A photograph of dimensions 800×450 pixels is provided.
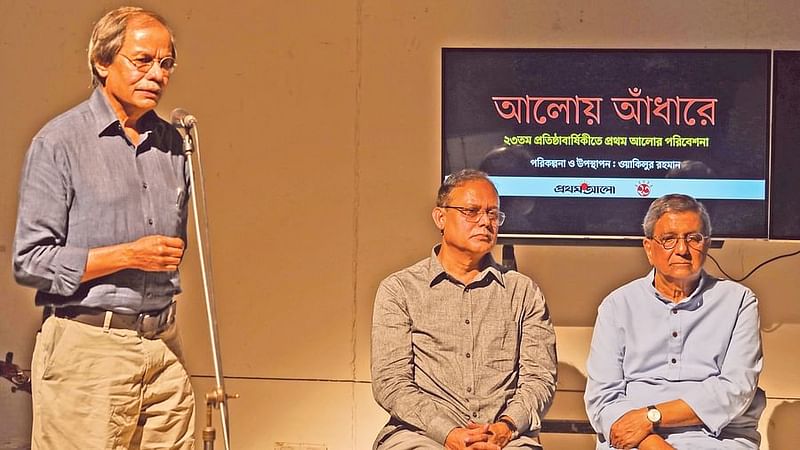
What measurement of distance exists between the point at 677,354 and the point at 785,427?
51.4 inches

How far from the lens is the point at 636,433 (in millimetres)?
3299

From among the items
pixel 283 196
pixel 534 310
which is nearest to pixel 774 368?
pixel 534 310

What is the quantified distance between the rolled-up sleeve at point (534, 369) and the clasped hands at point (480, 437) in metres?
0.06

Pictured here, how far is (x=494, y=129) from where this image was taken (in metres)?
4.40

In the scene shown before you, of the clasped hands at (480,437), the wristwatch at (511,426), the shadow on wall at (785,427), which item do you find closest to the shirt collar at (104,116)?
the clasped hands at (480,437)

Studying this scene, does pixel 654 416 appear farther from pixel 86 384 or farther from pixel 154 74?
pixel 154 74

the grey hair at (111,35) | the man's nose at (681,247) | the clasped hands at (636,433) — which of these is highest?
the grey hair at (111,35)

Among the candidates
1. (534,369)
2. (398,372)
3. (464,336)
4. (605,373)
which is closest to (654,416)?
(605,373)

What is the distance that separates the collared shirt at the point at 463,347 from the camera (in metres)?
3.38

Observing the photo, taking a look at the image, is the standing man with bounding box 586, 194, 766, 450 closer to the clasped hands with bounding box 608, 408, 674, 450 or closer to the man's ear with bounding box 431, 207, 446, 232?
the clasped hands with bounding box 608, 408, 674, 450

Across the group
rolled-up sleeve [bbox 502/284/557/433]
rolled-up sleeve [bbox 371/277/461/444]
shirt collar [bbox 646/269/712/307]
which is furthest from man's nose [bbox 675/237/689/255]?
rolled-up sleeve [bbox 371/277/461/444]

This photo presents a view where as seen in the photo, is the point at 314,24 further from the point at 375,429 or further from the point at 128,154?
the point at 128,154

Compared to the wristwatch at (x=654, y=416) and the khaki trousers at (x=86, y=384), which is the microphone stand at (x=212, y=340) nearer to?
the khaki trousers at (x=86, y=384)

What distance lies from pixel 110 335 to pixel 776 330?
9.51ft
